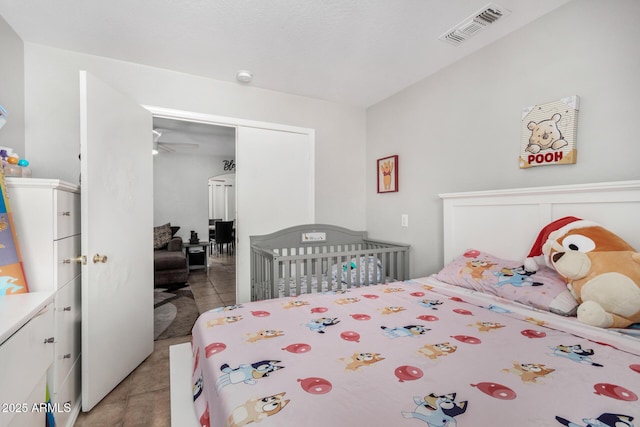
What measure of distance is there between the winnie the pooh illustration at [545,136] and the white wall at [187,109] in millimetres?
1830

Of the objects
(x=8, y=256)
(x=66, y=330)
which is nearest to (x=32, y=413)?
(x=66, y=330)

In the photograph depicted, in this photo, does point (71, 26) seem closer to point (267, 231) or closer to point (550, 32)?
point (267, 231)

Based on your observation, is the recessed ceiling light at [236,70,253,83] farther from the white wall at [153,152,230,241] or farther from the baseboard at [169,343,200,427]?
the white wall at [153,152,230,241]

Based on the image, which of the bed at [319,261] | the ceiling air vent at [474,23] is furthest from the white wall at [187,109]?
the ceiling air vent at [474,23]

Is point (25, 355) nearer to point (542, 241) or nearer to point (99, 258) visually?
point (99, 258)

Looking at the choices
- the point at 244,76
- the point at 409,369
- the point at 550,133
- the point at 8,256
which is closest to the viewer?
the point at 409,369

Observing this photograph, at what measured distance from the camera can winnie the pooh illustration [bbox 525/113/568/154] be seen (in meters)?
1.70

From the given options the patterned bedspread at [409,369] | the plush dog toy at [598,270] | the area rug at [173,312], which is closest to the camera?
the patterned bedspread at [409,369]

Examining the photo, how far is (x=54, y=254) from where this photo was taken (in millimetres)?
1458

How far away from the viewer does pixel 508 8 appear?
1.71 meters

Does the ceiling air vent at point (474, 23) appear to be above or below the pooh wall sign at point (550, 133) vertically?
above

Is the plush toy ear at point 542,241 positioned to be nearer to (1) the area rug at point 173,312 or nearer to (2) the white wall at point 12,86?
(1) the area rug at point 173,312

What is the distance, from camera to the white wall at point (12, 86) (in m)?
1.80

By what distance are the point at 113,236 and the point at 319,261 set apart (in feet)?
4.67
